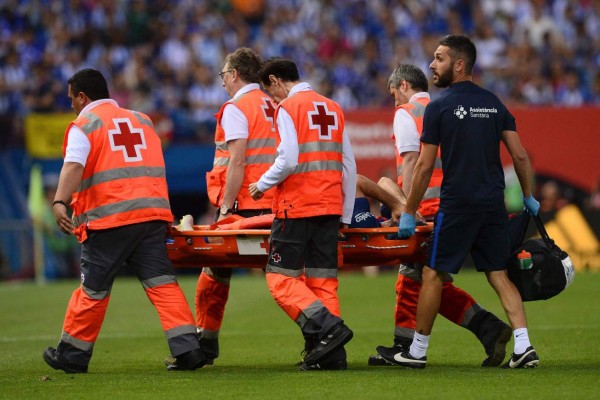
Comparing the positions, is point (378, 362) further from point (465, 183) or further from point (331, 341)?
point (465, 183)

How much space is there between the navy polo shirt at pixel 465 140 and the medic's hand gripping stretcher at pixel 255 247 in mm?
591

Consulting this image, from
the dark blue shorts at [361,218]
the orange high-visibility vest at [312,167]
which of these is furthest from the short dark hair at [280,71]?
the dark blue shorts at [361,218]

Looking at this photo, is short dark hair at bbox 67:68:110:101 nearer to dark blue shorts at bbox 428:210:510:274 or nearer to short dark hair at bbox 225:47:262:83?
short dark hair at bbox 225:47:262:83

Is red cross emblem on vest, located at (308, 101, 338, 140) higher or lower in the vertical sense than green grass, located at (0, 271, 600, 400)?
higher

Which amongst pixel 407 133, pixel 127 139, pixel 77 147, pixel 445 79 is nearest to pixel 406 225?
pixel 407 133

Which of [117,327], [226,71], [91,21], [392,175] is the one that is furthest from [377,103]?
[226,71]

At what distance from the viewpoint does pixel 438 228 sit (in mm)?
8453

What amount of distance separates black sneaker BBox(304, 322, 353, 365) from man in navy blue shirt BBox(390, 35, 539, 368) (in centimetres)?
56

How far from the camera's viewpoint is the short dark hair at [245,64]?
387 inches

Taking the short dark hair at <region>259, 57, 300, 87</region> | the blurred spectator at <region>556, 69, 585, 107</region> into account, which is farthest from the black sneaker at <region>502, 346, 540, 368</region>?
the blurred spectator at <region>556, 69, 585, 107</region>

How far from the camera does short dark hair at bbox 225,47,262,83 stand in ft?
32.2

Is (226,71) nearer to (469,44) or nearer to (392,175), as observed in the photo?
(469,44)

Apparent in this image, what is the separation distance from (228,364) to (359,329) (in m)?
3.19

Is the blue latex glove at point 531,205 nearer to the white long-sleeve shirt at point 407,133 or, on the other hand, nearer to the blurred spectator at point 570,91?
the white long-sleeve shirt at point 407,133
